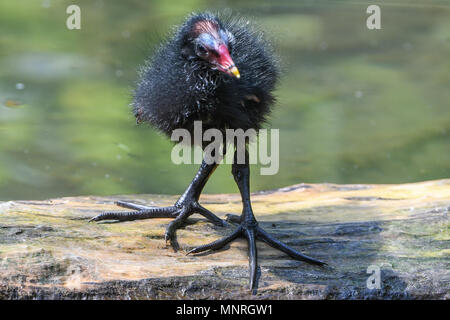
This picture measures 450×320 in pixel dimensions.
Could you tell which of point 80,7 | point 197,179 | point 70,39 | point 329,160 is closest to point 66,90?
point 70,39

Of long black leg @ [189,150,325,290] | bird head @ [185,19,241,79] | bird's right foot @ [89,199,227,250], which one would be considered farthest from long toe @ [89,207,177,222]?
bird head @ [185,19,241,79]

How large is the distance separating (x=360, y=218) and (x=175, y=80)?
1020mm

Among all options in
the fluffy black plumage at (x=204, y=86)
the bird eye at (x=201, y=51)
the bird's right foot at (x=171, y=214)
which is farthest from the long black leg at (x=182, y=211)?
the bird eye at (x=201, y=51)

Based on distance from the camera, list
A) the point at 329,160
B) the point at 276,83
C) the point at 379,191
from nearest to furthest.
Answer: the point at 276,83 < the point at 379,191 < the point at 329,160

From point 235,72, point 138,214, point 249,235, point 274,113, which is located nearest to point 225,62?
point 235,72

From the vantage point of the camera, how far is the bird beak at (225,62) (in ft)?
5.95

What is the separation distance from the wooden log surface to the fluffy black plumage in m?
0.45

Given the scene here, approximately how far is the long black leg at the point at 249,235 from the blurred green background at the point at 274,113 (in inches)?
63.8

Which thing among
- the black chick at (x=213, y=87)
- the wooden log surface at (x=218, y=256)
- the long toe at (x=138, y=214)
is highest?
the black chick at (x=213, y=87)

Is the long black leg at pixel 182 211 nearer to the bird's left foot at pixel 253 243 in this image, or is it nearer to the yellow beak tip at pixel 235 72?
the bird's left foot at pixel 253 243

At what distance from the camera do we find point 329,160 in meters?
4.34

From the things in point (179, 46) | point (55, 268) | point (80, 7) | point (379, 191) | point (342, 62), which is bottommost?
point (55, 268)

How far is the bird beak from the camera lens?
5.95 feet
